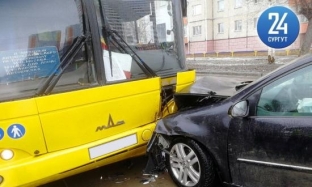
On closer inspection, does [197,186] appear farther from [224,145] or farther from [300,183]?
[300,183]

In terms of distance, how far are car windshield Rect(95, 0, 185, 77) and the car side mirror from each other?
4.88ft

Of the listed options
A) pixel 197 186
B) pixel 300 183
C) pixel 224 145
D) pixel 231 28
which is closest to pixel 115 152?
pixel 197 186

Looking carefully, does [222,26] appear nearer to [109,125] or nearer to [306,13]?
[306,13]

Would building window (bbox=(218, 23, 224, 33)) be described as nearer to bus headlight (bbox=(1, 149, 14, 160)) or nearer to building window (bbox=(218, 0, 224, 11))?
building window (bbox=(218, 0, 224, 11))

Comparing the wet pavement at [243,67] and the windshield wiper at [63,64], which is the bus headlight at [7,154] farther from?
the wet pavement at [243,67]

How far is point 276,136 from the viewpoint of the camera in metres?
2.83

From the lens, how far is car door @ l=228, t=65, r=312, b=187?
2723mm

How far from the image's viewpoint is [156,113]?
420 cm

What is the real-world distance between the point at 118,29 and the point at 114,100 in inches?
34.7

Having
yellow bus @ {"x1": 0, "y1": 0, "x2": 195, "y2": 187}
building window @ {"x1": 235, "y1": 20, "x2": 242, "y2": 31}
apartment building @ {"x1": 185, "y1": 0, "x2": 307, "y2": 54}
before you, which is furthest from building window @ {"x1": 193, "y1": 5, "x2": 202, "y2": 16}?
yellow bus @ {"x1": 0, "y1": 0, "x2": 195, "y2": 187}

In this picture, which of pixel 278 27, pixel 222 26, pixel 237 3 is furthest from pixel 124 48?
pixel 222 26

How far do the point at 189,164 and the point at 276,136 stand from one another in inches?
42.0

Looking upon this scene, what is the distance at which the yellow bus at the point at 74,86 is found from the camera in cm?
317

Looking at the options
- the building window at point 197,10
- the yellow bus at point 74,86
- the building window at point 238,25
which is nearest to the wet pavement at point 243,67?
the yellow bus at point 74,86
